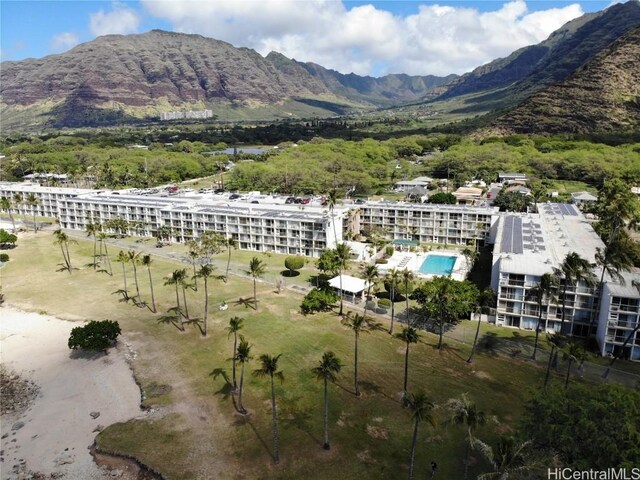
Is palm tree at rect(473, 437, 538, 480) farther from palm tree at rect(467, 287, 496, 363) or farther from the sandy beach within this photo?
the sandy beach

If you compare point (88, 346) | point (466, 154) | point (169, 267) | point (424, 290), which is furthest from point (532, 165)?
point (88, 346)

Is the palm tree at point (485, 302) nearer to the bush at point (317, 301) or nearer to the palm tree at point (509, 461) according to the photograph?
the bush at point (317, 301)

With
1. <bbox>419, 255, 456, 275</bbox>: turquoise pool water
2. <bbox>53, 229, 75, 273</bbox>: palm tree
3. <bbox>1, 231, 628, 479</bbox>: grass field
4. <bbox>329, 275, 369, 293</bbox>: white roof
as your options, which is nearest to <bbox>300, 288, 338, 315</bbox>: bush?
<bbox>1, 231, 628, 479</bbox>: grass field

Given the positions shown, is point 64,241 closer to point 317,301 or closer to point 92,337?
point 92,337

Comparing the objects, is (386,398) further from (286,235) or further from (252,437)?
(286,235)

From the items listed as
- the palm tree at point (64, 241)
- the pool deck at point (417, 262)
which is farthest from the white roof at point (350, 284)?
the palm tree at point (64, 241)

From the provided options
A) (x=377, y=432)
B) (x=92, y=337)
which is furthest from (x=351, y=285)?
(x=92, y=337)
